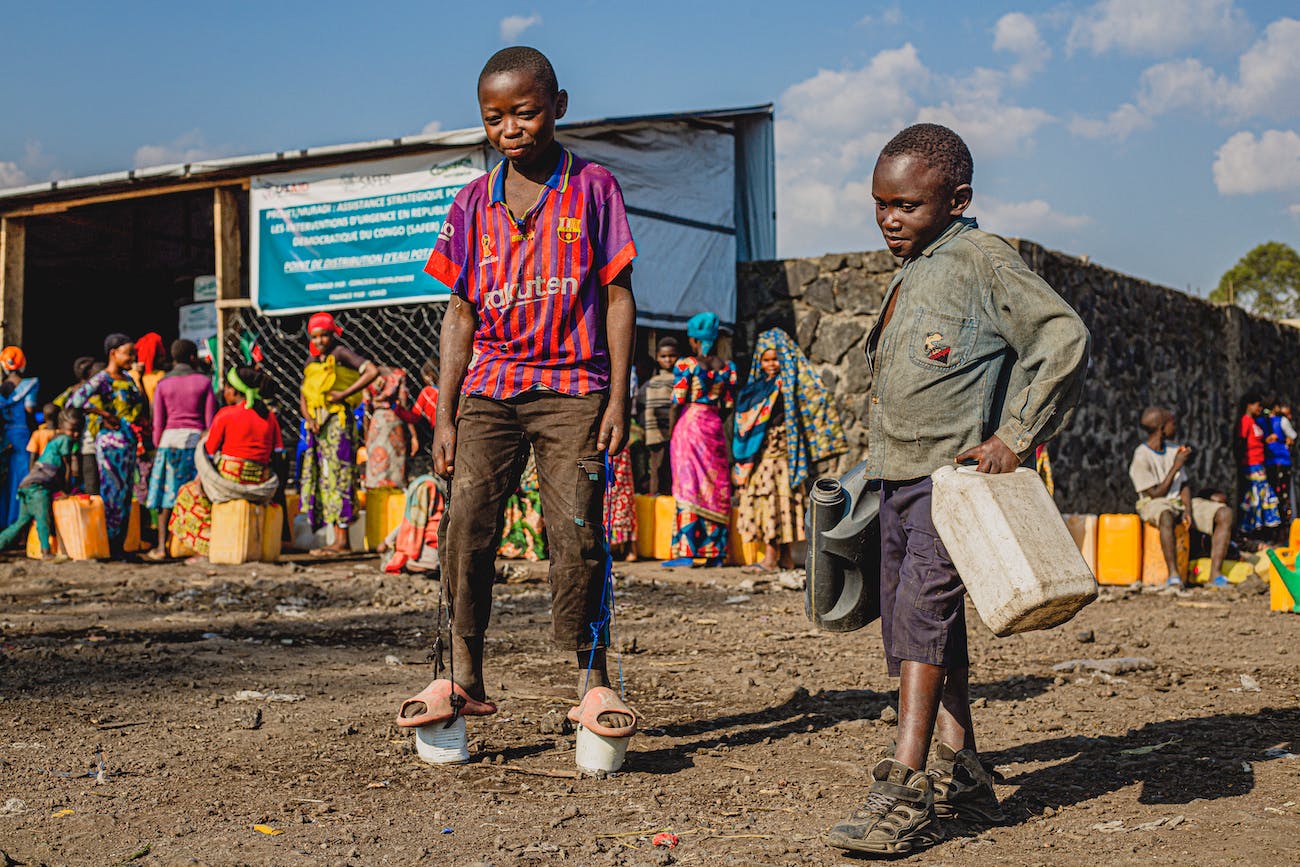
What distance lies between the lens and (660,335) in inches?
504

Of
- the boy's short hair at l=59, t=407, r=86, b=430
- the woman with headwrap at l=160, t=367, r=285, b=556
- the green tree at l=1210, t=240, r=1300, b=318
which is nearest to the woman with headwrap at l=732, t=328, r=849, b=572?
the woman with headwrap at l=160, t=367, r=285, b=556

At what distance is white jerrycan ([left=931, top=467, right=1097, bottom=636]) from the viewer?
9.20ft

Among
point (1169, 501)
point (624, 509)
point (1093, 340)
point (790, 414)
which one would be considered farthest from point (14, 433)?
point (1093, 340)

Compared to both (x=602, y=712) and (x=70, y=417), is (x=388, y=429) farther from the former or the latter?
(x=602, y=712)

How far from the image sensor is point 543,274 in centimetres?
362

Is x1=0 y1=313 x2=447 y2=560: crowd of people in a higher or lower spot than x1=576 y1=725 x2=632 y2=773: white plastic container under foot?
higher

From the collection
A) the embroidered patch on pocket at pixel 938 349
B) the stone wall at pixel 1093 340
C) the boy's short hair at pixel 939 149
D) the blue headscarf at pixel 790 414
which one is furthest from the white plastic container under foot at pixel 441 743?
the stone wall at pixel 1093 340

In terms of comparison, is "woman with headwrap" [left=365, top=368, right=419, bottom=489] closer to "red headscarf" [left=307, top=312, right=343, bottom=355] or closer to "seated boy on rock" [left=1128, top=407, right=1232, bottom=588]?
"red headscarf" [left=307, top=312, right=343, bottom=355]

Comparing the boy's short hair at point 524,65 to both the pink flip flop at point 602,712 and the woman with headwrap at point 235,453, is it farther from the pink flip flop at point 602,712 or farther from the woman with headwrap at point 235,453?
the woman with headwrap at point 235,453

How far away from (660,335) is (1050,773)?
9455 mm

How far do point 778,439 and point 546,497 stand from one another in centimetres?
649

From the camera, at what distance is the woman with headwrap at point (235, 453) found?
381 inches

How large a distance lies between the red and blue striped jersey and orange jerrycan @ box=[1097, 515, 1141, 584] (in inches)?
274

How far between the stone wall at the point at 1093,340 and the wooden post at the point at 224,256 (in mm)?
5347
